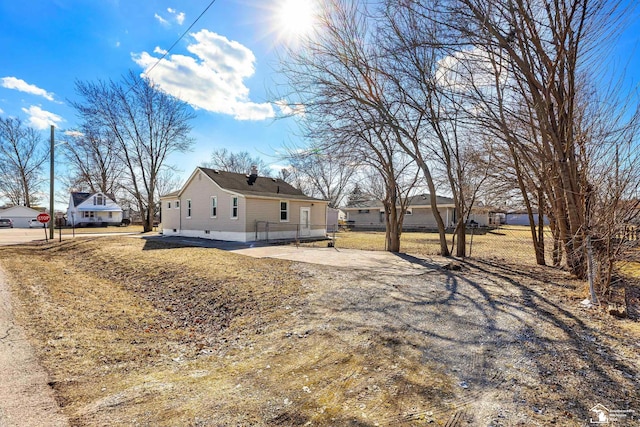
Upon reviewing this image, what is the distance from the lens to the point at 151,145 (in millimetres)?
29453

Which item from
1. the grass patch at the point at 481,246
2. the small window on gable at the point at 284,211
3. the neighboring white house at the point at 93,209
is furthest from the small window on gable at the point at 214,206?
the neighboring white house at the point at 93,209

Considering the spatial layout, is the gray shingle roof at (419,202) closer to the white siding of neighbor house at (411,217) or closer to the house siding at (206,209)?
the white siding of neighbor house at (411,217)

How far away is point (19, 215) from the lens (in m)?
38.2

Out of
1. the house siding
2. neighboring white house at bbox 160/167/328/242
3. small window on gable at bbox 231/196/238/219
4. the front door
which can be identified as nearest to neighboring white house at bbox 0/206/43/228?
neighboring white house at bbox 160/167/328/242

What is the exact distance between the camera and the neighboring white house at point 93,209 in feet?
128

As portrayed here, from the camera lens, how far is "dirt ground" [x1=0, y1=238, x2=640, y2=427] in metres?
2.48

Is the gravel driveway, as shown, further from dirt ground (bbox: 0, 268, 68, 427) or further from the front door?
the front door

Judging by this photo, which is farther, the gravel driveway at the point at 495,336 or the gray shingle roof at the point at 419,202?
the gray shingle roof at the point at 419,202

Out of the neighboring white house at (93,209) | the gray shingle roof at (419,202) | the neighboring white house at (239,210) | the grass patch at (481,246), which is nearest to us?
the grass patch at (481,246)

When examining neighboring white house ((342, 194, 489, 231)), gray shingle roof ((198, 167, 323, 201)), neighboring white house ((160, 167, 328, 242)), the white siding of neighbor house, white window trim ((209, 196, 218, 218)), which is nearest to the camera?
neighboring white house ((160, 167, 328, 242))

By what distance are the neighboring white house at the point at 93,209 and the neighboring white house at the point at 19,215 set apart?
397 centimetres

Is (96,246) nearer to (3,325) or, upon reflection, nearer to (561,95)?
(3,325)

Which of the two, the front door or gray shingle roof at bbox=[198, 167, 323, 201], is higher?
gray shingle roof at bbox=[198, 167, 323, 201]

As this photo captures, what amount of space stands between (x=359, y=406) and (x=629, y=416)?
79.9 inches
